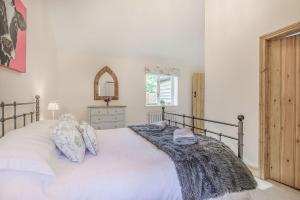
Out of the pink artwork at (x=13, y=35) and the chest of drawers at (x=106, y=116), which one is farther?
the chest of drawers at (x=106, y=116)

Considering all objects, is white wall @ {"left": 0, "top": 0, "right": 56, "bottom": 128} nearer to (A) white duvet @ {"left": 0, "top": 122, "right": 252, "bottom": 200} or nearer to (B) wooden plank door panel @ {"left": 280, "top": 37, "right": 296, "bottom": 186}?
(A) white duvet @ {"left": 0, "top": 122, "right": 252, "bottom": 200}

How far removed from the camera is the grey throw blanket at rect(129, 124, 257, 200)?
1.42 m

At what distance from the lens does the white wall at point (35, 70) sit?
2047mm

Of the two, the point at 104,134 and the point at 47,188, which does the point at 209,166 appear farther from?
the point at 104,134

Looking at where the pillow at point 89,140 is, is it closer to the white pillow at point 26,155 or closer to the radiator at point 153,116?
the white pillow at point 26,155

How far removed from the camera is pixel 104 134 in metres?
2.42

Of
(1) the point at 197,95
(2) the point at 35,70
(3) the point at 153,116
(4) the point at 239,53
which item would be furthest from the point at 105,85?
(4) the point at 239,53

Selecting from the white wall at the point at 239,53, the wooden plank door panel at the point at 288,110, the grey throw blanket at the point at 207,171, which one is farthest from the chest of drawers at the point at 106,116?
the wooden plank door panel at the point at 288,110

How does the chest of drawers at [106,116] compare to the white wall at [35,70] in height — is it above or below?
below

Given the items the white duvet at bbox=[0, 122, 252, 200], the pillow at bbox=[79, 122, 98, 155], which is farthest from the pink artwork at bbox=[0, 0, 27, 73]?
the white duvet at bbox=[0, 122, 252, 200]

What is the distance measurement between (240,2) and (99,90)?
3526 millimetres

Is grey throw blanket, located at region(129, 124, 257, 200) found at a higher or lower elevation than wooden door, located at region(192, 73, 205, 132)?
lower

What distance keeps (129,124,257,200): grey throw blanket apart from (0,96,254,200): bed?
0.06 meters

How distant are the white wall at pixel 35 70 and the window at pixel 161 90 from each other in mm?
2561
